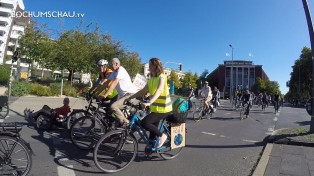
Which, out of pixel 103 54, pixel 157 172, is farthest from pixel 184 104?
pixel 103 54

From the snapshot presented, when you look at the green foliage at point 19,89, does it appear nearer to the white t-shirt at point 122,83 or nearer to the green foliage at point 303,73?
the white t-shirt at point 122,83

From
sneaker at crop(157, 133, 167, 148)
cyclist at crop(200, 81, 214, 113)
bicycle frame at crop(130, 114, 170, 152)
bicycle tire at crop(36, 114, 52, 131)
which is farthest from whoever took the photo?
cyclist at crop(200, 81, 214, 113)

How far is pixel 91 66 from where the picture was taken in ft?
104

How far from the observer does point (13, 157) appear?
3980 millimetres

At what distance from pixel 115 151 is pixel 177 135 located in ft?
4.19

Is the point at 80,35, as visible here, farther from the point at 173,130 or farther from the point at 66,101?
the point at 173,130

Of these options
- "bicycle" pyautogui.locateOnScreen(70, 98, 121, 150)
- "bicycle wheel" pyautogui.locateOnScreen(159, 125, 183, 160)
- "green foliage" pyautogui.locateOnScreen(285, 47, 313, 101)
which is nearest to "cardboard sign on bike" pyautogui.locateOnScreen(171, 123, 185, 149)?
"bicycle wheel" pyautogui.locateOnScreen(159, 125, 183, 160)

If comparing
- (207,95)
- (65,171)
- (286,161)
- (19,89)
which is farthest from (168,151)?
(19,89)

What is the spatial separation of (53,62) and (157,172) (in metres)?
26.9

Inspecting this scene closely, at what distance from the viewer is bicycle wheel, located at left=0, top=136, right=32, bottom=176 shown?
154 inches

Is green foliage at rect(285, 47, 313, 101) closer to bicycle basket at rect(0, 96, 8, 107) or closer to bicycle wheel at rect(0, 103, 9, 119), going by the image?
bicycle wheel at rect(0, 103, 9, 119)

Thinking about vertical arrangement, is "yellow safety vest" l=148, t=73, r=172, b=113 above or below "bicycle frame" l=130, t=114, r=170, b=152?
above

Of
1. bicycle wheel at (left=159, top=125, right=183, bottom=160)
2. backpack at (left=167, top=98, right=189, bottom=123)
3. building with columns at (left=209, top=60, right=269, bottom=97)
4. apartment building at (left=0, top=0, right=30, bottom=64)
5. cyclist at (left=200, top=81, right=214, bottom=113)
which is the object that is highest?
apartment building at (left=0, top=0, right=30, bottom=64)

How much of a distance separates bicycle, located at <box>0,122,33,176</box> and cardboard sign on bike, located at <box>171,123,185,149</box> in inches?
100
